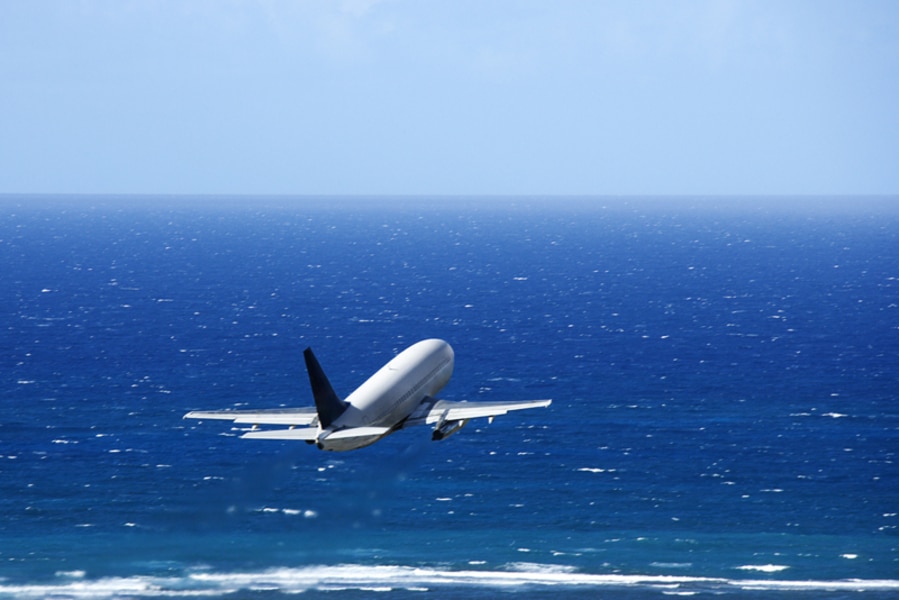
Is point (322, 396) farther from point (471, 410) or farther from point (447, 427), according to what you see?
point (471, 410)

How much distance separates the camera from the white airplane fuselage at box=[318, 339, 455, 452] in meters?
98.2

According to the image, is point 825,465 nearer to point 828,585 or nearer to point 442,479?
point 828,585

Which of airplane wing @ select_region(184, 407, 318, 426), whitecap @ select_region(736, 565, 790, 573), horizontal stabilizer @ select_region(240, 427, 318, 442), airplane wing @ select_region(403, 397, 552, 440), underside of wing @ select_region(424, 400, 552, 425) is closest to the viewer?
horizontal stabilizer @ select_region(240, 427, 318, 442)

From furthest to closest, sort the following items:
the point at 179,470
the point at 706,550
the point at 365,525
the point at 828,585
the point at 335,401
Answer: the point at 179,470, the point at 365,525, the point at 706,550, the point at 828,585, the point at 335,401

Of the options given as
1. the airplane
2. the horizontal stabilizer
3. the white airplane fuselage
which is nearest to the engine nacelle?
the airplane

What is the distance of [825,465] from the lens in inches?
6865

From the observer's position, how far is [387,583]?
461 feet

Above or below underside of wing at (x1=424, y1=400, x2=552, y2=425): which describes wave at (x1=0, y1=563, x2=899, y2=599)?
below

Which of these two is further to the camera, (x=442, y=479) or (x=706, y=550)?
(x=442, y=479)

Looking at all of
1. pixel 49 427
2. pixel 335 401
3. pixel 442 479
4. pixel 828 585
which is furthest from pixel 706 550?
pixel 49 427

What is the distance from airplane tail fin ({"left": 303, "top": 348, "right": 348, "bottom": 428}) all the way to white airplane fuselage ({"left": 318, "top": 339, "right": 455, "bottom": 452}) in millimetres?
690

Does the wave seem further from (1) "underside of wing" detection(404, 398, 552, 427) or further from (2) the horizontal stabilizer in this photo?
(2) the horizontal stabilizer

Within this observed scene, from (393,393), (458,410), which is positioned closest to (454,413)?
(458,410)

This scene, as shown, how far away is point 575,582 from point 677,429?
54774 mm
